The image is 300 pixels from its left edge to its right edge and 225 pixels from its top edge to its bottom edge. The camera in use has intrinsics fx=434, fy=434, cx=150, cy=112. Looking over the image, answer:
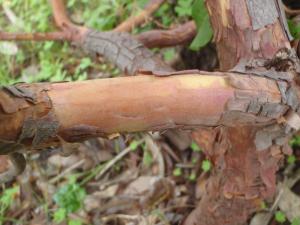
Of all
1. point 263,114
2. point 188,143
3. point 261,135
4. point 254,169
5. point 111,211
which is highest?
point 263,114

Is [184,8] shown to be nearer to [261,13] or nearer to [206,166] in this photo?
[206,166]

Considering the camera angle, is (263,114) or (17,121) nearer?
(17,121)

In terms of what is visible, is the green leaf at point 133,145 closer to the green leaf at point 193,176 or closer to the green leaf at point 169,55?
the green leaf at point 193,176

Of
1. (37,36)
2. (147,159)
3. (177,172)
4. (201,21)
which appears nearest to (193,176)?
(177,172)

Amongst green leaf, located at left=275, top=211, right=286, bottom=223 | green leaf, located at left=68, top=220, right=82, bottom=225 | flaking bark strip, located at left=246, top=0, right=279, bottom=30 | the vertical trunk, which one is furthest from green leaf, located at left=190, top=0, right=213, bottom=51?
green leaf, located at left=68, top=220, right=82, bottom=225

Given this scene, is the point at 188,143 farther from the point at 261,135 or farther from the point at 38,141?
the point at 38,141

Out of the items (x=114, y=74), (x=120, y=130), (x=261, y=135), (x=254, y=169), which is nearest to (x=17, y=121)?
(x=120, y=130)

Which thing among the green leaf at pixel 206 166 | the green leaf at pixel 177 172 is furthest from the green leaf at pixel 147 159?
the green leaf at pixel 206 166
